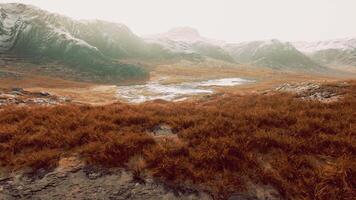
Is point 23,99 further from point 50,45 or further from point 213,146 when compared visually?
point 50,45

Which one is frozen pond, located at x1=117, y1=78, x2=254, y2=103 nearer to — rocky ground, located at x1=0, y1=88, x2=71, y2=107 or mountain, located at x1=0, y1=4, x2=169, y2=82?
→ rocky ground, located at x1=0, y1=88, x2=71, y2=107

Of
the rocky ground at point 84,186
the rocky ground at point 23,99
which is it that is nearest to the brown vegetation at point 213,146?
the rocky ground at point 84,186

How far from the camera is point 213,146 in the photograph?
24.4 feet

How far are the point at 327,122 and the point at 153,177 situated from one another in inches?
243

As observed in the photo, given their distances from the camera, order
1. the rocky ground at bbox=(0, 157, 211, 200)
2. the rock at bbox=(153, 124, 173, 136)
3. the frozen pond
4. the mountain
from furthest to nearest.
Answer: the mountain, the frozen pond, the rock at bbox=(153, 124, 173, 136), the rocky ground at bbox=(0, 157, 211, 200)

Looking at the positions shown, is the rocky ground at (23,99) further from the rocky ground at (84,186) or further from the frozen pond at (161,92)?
the rocky ground at (84,186)

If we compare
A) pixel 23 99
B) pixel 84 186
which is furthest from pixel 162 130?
pixel 23 99

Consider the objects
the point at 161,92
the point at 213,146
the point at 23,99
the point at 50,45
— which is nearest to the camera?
the point at 213,146

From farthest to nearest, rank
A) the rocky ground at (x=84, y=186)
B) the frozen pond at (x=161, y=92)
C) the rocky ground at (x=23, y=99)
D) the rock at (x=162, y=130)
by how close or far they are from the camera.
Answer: the frozen pond at (x=161, y=92)
the rocky ground at (x=23, y=99)
the rock at (x=162, y=130)
the rocky ground at (x=84, y=186)

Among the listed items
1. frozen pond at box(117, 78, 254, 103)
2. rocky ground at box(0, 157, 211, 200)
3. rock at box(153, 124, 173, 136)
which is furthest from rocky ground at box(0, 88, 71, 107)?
rocky ground at box(0, 157, 211, 200)

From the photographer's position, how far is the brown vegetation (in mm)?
6320

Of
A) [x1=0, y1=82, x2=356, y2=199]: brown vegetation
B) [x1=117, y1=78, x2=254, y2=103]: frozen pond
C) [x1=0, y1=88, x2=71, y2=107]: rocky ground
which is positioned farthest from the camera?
[x1=117, y1=78, x2=254, y2=103]: frozen pond

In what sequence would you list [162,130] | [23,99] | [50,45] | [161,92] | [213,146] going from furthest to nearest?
[50,45], [161,92], [23,99], [162,130], [213,146]

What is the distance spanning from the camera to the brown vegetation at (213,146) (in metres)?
6.32
